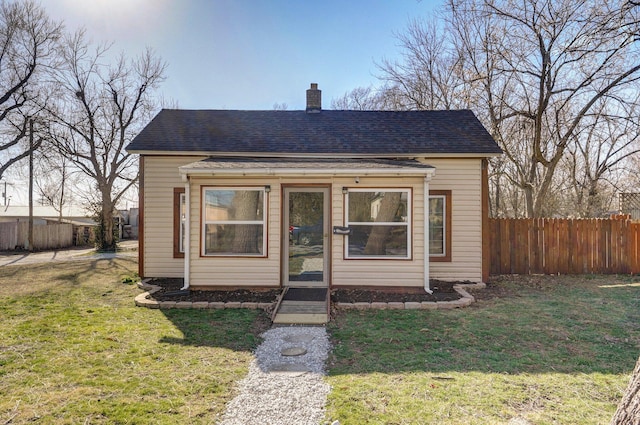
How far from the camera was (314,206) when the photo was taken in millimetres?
A: 7578

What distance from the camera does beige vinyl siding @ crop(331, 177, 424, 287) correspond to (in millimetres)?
7113

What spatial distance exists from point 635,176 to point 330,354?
2157 centimetres

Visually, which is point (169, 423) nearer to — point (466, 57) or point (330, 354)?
point (330, 354)

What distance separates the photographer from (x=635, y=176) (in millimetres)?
17766

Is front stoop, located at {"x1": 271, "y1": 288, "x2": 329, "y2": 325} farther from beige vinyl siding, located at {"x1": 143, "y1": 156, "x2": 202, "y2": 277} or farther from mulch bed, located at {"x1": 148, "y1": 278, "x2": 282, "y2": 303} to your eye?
beige vinyl siding, located at {"x1": 143, "y1": 156, "x2": 202, "y2": 277}

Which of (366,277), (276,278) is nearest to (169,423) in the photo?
(276,278)

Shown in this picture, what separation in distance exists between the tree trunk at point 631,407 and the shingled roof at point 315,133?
7041 mm

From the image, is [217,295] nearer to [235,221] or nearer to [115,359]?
[235,221]

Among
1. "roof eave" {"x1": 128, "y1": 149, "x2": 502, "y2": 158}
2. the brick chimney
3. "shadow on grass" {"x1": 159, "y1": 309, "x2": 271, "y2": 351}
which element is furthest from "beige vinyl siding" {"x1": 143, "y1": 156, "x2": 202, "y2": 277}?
the brick chimney

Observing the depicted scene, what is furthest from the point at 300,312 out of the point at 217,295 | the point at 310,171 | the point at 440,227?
the point at 440,227

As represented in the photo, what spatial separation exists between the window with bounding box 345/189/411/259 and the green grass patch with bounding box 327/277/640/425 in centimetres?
151

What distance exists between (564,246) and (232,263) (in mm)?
8902

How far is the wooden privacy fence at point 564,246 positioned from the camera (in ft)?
30.5

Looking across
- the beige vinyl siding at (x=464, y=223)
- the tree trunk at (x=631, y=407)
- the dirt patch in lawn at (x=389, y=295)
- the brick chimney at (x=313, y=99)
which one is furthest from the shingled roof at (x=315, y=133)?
the tree trunk at (x=631, y=407)
